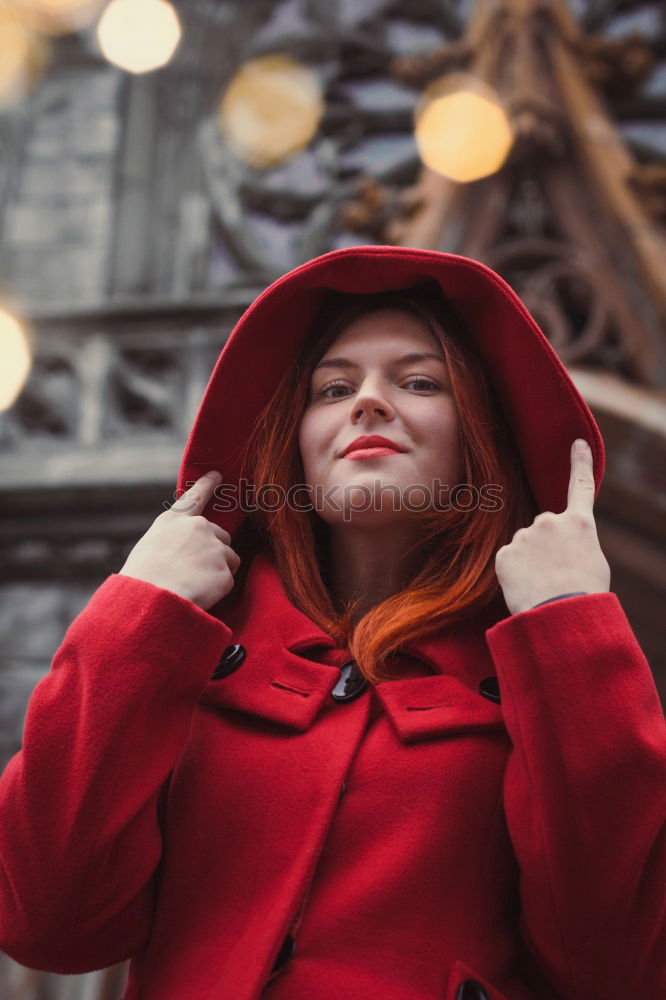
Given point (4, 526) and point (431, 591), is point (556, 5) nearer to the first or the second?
point (4, 526)

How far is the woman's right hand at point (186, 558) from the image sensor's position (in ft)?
3.28

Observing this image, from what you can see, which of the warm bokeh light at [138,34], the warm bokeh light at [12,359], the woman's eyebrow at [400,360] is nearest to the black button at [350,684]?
the woman's eyebrow at [400,360]

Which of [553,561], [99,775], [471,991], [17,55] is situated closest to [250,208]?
[17,55]

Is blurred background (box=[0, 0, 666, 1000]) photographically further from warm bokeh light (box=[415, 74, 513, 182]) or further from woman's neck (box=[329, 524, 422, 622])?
woman's neck (box=[329, 524, 422, 622])

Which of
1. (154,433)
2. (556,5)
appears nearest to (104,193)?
(154,433)

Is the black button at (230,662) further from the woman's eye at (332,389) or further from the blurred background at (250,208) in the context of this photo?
the blurred background at (250,208)

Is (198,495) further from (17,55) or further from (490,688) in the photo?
(17,55)

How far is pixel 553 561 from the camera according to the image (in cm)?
97

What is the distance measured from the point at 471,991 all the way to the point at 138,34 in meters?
3.75

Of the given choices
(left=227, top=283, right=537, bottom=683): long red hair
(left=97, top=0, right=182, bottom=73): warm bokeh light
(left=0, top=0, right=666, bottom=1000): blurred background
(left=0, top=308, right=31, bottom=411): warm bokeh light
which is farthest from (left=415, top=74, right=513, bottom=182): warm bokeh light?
(left=227, top=283, right=537, bottom=683): long red hair

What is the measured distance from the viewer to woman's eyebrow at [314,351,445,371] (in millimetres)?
1177

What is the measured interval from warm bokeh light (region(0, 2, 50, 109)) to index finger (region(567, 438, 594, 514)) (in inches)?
132

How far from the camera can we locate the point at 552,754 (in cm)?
88

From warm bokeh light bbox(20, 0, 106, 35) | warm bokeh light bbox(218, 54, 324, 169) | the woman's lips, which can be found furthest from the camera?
warm bokeh light bbox(20, 0, 106, 35)
